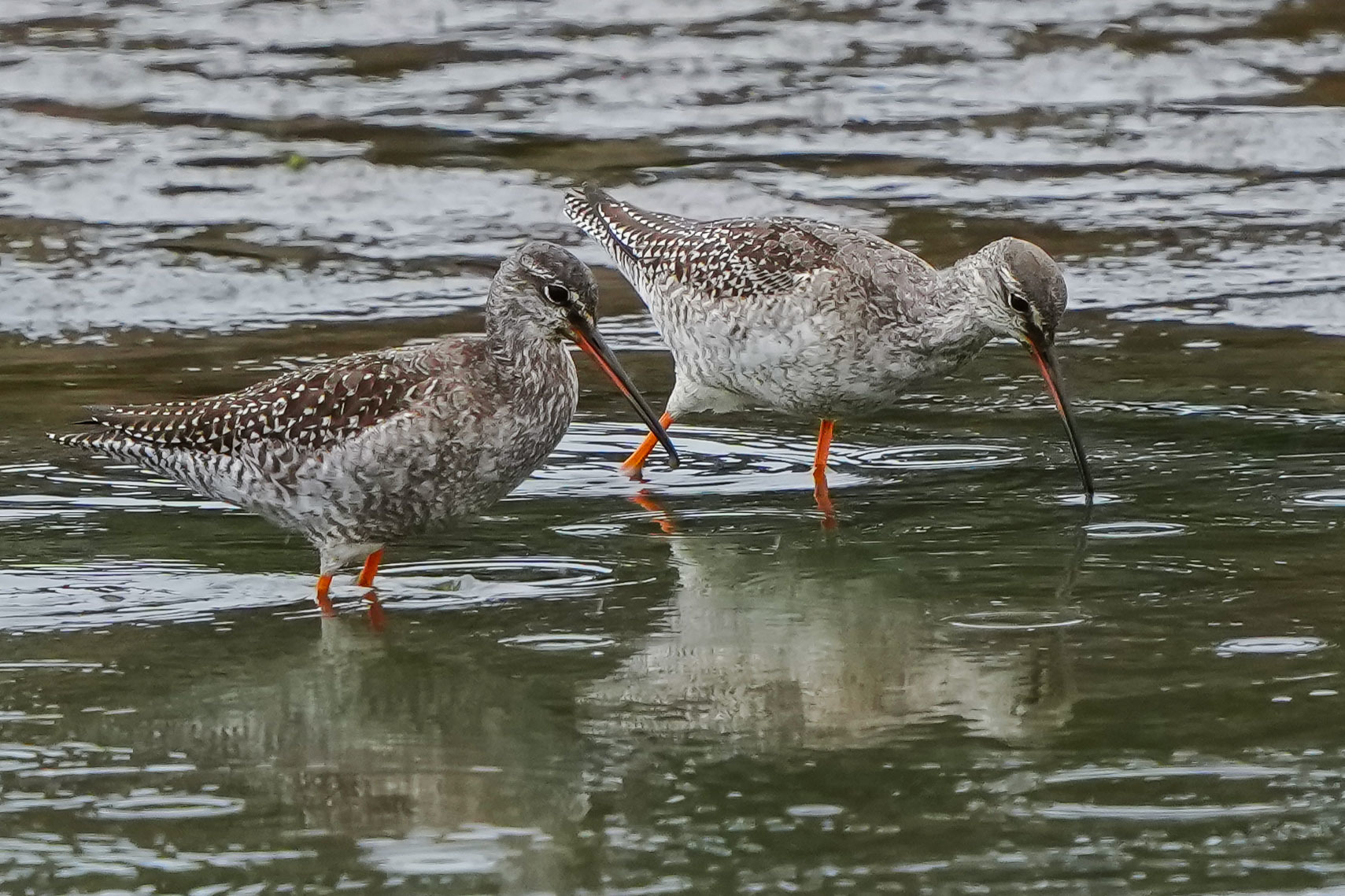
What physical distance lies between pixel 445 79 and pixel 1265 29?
6.62 m

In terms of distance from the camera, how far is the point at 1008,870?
4828 millimetres

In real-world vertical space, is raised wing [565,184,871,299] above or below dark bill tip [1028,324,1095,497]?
above

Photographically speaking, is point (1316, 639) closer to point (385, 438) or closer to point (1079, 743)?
point (1079, 743)

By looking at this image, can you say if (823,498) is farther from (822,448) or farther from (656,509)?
(656,509)

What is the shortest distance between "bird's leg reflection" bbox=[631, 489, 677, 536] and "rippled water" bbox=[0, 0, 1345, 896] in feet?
0.23

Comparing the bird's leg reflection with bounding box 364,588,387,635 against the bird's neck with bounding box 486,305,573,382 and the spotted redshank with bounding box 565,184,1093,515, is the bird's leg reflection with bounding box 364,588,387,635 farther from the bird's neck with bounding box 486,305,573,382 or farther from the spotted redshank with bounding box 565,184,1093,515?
the spotted redshank with bounding box 565,184,1093,515

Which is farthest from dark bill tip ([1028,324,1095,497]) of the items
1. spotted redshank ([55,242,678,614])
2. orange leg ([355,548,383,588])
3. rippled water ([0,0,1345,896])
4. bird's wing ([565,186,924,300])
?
orange leg ([355,548,383,588])

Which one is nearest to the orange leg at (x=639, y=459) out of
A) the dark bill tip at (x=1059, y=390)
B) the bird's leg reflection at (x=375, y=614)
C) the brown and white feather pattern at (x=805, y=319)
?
the brown and white feather pattern at (x=805, y=319)

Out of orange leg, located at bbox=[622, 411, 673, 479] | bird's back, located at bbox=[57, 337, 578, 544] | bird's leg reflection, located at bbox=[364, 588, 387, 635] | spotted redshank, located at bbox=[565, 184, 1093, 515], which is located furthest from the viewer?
orange leg, located at bbox=[622, 411, 673, 479]

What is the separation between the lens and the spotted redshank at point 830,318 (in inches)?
339

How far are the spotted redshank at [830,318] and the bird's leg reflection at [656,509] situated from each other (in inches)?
17.5

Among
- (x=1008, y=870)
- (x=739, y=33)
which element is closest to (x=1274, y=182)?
(x=739, y=33)

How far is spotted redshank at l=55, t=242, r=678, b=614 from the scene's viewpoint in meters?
7.13

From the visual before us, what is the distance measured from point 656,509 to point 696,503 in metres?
0.21
